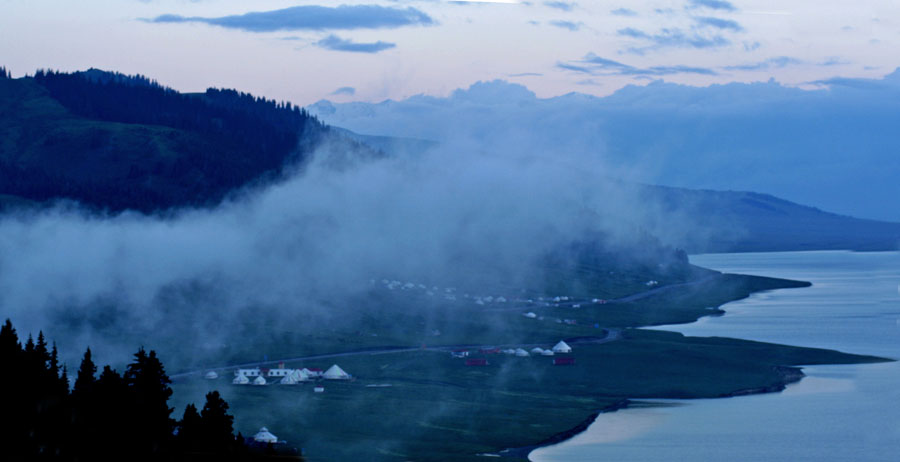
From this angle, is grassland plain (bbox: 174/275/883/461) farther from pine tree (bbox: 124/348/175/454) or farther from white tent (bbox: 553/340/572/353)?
pine tree (bbox: 124/348/175/454)

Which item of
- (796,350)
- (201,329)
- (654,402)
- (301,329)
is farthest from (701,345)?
(201,329)

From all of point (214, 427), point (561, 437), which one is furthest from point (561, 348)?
point (214, 427)

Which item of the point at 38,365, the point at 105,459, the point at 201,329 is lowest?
the point at 105,459

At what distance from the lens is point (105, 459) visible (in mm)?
47000

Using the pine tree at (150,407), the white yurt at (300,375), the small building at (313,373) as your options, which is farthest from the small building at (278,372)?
the pine tree at (150,407)

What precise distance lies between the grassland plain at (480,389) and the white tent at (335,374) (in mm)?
1242

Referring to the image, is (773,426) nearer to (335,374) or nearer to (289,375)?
(335,374)

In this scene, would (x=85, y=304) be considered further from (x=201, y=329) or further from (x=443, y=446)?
(x=443, y=446)

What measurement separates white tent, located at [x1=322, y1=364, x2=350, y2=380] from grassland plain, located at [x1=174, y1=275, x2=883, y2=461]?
124 cm

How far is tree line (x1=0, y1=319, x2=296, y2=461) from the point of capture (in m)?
46.9

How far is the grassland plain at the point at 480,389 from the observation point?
86.7 metres

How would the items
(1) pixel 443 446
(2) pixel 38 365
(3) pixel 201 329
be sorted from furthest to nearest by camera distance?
(3) pixel 201 329
(1) pixel 443 446
(2) pixel 38 365

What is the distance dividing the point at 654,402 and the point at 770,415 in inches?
490

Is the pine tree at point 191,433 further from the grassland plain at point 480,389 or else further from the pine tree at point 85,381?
the grassland plain at point 480,389
